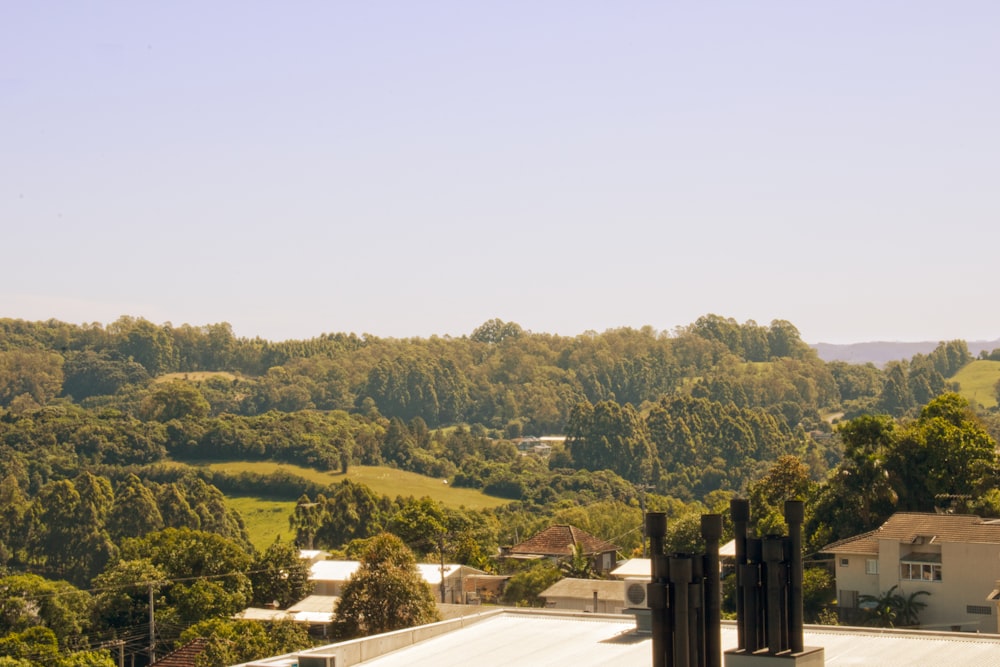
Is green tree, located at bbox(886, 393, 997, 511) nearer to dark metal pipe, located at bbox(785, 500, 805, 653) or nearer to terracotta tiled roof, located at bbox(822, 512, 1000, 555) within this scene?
terracotta tiled roof, located at bbox(822, 512, 1000, 555)

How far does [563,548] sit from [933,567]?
3522 centimetres

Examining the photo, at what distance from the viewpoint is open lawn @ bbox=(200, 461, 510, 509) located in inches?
6181

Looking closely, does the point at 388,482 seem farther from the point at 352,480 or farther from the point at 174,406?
the point at 174,406

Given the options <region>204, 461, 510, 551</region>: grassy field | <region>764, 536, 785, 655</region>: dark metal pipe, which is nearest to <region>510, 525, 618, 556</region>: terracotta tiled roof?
<region>204, 461, 510, 551</region>: grassy field

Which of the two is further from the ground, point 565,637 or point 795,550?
point 795,550

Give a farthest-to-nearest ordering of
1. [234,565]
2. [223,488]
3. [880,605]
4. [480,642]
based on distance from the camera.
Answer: [223,488]
[234,565]
[880,605]
[480,642]

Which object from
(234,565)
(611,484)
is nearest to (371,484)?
(611,484)

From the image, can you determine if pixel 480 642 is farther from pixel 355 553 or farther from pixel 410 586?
pixel 355 553

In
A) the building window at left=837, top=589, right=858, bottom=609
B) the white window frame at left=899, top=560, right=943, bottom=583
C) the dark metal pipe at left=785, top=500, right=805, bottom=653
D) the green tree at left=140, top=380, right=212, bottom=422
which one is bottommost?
the building window at left=837, top=589, right=858, bottom=609

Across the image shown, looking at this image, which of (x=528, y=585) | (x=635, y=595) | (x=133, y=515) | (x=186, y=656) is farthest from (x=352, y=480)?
(x=635, y=595)

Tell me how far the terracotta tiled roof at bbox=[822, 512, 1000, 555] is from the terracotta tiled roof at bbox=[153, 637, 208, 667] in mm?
23775

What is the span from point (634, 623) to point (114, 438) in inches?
5617

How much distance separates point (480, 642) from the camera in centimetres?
3130

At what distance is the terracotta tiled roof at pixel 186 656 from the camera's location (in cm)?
5212
